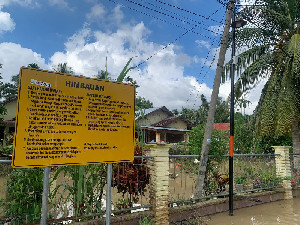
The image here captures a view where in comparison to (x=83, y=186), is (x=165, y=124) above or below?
above

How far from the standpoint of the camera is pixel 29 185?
4.02m

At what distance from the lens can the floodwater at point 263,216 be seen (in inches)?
237

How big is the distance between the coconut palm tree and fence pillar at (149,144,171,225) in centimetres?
660

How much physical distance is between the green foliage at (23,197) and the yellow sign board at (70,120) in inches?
64.7

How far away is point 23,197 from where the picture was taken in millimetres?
3945

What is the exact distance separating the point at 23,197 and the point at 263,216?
5.93 metres

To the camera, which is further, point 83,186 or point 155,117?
point 155,117

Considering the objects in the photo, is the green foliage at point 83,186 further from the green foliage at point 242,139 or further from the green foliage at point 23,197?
the green foliage at point 242,139

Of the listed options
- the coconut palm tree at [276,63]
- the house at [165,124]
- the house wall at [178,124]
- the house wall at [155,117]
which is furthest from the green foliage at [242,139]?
the house wall at [155,117]

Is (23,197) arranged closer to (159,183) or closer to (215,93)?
(159,183)

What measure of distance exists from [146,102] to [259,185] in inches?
1852

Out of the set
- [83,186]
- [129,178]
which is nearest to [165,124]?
[129,178]

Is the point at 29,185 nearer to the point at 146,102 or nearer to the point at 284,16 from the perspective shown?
the point at 284,16

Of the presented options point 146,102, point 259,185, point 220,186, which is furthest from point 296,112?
point 146,102
